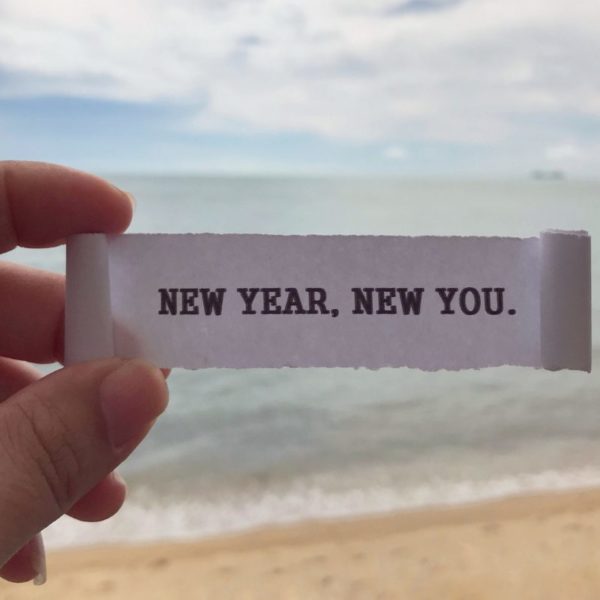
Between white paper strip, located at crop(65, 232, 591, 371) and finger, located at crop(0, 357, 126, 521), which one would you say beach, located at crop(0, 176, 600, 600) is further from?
white paper strip, located at crop(65, 232, 591, 371)

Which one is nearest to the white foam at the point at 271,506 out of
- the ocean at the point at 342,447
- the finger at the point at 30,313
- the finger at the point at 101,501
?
the ocean at the point at 342,447

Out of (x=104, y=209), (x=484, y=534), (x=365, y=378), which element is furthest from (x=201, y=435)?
(x=104, y=209)

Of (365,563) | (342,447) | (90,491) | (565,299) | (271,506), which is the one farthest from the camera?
(342,447)

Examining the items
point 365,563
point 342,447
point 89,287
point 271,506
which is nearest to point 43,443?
point 89,287

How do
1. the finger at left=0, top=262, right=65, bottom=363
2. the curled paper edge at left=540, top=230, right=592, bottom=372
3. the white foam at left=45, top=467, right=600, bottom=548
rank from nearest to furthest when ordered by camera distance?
the curled paper edge at left=540, top=230, right=592, bottom=372 → the finger at left=0, top=262, right=65, bottom=363 → the white foam at left=45, top=467, right=600, bottom=548

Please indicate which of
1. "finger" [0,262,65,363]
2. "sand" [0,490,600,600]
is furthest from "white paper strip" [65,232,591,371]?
"sand" [0,490,600,600]

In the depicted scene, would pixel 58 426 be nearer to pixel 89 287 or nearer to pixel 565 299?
pixel 89 287
